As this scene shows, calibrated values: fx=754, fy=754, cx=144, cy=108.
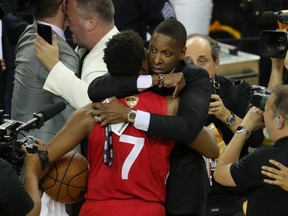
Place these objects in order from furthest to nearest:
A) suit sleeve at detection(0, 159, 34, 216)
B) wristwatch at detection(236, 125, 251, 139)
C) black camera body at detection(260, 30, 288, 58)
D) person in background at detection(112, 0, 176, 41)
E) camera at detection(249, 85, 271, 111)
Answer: person in background at detection(112, 0, 176, 41) → black camera body at detection(260, 30, 288, 58) → wristwatch at detection(236, 125, 251, 139) → camera at detection(249, 85, 271, 111) → suit sleeve at detection(0, 159, 34, 216)

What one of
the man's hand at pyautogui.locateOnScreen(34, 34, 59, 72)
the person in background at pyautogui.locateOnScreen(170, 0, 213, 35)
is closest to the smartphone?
the man's hand at pyautogui.locateOnScreen(34, 34, 59, 72)

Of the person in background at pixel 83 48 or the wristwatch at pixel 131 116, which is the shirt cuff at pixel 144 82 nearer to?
the wristwatch at pixel 131 116

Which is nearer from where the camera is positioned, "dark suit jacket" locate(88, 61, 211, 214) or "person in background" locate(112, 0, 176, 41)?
"dark suit jacket" locate(88, 61, 211, 214)

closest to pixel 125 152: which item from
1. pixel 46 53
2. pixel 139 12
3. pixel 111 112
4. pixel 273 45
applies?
pixel 111 112

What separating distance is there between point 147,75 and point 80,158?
1.89ft

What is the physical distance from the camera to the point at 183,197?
11.5 ft

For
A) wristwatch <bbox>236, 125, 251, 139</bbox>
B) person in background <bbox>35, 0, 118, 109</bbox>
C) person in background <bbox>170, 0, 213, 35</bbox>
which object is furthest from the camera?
person in background <bbox>170, 0, 213, 35</bbox>

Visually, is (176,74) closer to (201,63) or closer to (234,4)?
(201,63)

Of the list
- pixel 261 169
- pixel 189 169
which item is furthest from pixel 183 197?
pixel 261 169

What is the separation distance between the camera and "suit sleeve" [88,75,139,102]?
3322 millimetres

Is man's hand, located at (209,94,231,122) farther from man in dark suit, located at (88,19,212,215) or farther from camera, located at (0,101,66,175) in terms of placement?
camera, located at (0,101,66,175)

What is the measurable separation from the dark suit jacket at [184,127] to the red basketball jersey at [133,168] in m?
0.07

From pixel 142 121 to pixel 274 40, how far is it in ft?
4.40

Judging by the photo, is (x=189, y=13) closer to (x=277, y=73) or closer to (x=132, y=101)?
(x=277, y=73)
